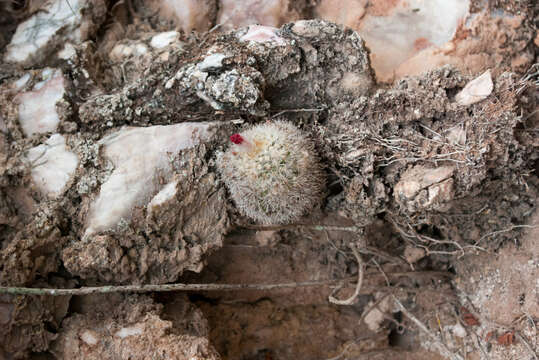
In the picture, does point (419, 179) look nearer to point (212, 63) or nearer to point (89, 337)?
point (212, 63)

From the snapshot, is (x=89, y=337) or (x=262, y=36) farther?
(x=262, y=36)

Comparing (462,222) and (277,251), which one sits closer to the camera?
(462,222)

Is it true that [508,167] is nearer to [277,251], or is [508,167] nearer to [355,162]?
[355,162]

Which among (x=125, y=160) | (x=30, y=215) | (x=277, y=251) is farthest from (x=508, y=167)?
(x=30, y=215)

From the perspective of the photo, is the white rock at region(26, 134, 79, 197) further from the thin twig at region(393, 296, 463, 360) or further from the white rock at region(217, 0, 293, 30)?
the thin twig at region(393, 296, 463, 360)

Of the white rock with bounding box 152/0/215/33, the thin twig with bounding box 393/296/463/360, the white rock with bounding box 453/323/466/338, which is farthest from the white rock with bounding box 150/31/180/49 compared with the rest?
the white rock with bounding box 453/323/466/338

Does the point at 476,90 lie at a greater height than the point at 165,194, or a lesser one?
greater

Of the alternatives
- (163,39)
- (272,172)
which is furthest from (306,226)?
(163,39)
